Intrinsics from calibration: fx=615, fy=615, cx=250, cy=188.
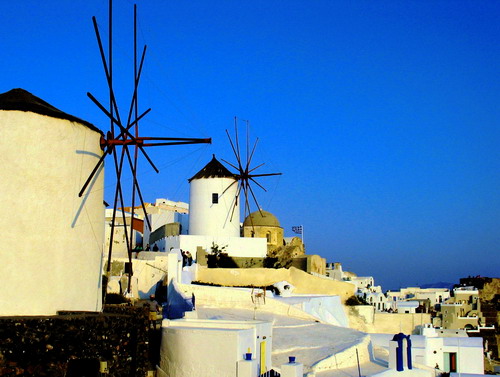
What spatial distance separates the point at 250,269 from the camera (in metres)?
22.3

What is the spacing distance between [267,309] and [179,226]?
36.0ft

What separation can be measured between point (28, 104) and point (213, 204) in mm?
14869

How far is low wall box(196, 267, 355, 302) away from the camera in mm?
21719

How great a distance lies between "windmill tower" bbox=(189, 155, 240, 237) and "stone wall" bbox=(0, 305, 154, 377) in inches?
556

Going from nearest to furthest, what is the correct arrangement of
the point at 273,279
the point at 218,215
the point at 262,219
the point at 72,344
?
the point at 72,344, the point at 273,279, the point at 218,215, the point at 262,219

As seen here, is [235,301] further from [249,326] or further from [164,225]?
[164,225]

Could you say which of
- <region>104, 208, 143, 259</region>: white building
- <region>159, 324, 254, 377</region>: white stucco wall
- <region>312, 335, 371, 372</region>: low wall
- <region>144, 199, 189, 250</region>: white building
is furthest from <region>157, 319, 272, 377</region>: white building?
<region>144, 199, 189, 250</region>: white building

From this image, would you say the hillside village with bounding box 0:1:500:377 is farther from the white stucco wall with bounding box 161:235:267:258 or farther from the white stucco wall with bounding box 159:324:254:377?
the white stucco wall with bounding box 161:235:267:258

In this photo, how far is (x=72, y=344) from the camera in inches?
364

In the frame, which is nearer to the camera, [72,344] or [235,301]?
[72,344]

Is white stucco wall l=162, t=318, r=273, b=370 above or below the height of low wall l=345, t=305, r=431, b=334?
above

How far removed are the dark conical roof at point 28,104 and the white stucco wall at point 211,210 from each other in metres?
13.7

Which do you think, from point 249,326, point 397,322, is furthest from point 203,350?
point 397,322

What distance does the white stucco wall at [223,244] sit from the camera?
76.3 feet
